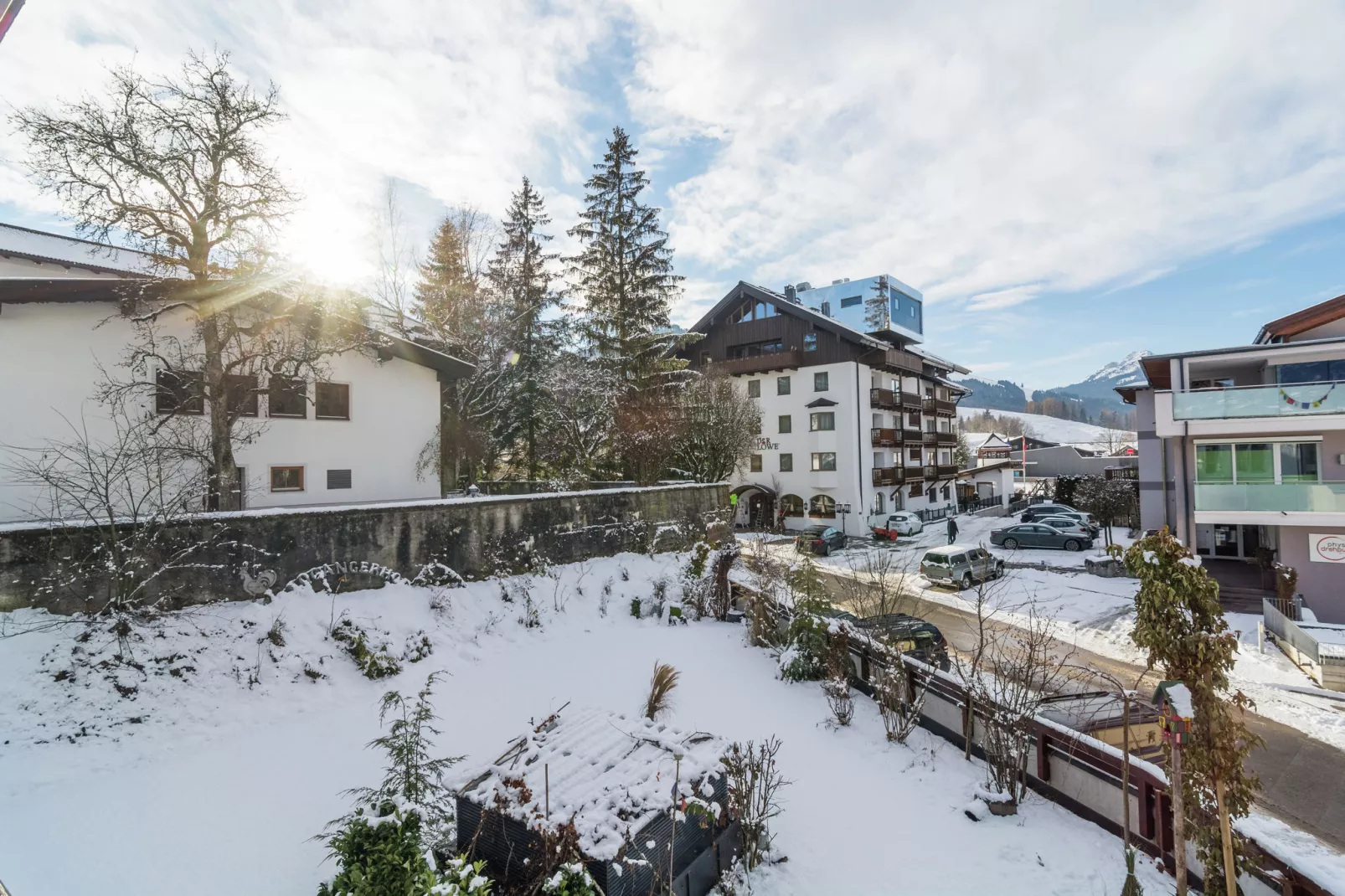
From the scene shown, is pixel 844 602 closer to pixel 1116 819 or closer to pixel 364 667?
pixel 1116 819

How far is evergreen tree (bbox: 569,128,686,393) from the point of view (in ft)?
92.1

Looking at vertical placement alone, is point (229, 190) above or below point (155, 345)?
above

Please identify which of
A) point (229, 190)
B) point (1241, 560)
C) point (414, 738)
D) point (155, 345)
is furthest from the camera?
point (1241, 560)

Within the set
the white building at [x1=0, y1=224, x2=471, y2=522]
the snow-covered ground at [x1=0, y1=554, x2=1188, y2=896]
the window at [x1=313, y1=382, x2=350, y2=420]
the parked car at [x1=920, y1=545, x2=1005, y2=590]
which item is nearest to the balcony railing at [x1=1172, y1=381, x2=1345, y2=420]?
the parked car at [x1=920, y1=545, x2=1005, y2=590]

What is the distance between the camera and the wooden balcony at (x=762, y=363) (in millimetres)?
35281

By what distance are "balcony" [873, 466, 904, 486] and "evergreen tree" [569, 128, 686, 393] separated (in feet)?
47.4

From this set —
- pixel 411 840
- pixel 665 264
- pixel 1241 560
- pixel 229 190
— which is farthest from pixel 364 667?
pixel 1241 560

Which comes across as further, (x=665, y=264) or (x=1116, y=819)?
(x=665, y=264)

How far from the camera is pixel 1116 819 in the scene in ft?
20.9

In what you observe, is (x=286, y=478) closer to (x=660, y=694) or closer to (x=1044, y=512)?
(x=660, y=694)

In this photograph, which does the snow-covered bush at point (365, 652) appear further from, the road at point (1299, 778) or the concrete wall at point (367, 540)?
the road at point (1299, 778)

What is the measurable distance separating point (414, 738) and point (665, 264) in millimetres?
25759

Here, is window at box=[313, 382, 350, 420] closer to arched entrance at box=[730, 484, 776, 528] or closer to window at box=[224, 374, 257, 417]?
window at box=[224, 374, 257, 417]

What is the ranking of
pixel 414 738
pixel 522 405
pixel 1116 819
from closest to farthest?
pixel 414 738
pixel 1116 819
pixel 522 405
